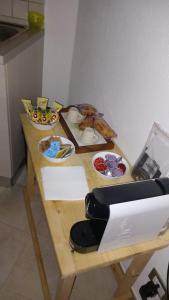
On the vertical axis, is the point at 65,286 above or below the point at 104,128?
below

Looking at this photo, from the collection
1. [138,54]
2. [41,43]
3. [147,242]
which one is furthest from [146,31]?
[41,43]

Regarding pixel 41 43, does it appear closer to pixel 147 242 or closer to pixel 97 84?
pixel 97 84

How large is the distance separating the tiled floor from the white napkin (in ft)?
2.17

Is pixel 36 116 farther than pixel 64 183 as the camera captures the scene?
Yes

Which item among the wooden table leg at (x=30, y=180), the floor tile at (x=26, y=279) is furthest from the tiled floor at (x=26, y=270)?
the wooden table leg at (x=30, y=180)

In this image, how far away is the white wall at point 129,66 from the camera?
82 centimetres

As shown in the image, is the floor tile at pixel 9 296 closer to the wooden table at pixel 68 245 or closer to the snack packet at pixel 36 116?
the wooden table at pixel 68 245

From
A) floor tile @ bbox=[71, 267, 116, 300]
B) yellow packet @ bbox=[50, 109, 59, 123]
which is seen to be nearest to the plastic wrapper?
yellow packet @ bbox=[50, 109, 59, 123]

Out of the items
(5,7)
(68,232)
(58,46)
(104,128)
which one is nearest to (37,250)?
(68,232)

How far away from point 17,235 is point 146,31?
1.28 m

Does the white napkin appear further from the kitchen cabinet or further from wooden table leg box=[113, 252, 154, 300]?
the kitchen cabinet

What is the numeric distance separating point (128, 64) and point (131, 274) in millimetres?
911

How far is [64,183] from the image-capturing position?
909mm

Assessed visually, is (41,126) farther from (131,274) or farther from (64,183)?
(131,274)
